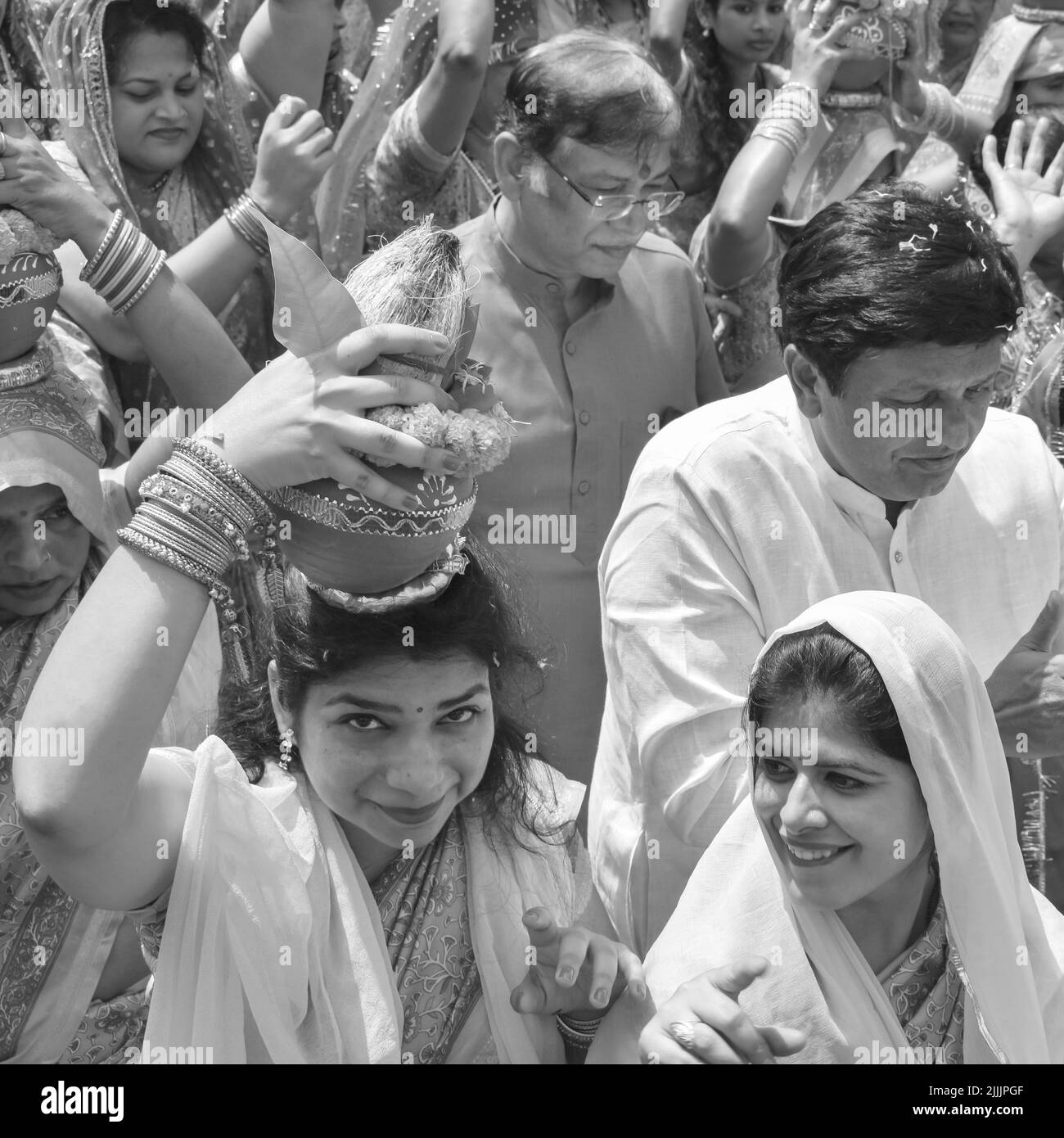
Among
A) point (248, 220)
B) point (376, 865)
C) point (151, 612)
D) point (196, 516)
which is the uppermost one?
point (248, 220)

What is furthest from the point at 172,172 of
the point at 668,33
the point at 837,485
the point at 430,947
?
the point at 430,947

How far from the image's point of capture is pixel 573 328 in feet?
12.1

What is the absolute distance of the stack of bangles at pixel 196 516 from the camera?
191 centimetres

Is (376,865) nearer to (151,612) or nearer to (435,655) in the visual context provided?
(435,655)

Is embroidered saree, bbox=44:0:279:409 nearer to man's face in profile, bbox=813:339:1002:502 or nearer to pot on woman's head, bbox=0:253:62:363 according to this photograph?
pot on woman's head, bbox=0:253:62:363

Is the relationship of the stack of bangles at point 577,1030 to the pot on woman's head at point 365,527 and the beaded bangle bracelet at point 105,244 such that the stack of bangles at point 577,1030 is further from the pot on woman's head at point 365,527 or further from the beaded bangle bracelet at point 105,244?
the beaded bangle bracelet at point 105,244

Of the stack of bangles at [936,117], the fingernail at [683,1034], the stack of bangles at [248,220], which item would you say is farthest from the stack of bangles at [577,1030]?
the stack of bangles at [936,117]

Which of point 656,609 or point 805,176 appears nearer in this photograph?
point 656,609

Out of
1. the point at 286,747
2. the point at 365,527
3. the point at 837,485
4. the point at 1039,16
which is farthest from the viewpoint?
the point at 1039,16

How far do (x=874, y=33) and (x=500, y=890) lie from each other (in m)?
2.68

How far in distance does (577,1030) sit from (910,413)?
1113 mm

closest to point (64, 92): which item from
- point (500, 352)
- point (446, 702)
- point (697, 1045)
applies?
point (500, 352)

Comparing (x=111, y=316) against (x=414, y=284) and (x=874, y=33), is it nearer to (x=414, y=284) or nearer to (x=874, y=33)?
(x=414, y=284)

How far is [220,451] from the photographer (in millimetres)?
1937
